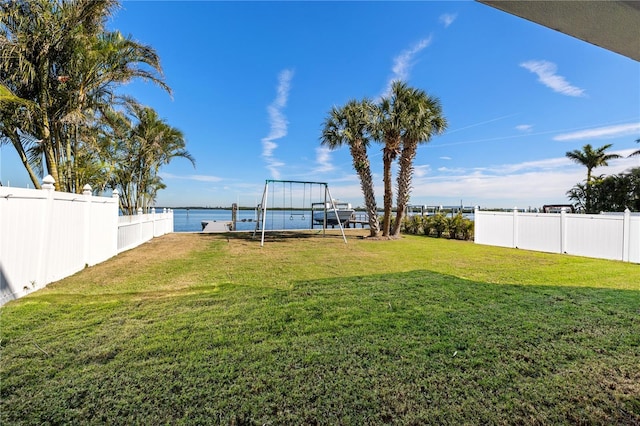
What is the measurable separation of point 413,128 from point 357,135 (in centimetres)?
224

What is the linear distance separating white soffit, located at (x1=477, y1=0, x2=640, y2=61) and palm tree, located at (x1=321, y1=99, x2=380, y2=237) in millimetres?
10265

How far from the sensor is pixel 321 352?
2.39 m

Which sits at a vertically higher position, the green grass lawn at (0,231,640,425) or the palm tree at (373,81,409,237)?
the palm tree at (373,81,409,237)

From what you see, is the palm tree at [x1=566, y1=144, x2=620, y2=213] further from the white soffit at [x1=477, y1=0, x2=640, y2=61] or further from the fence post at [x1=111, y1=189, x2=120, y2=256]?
the fence post at [x1=111, y1=189, x2=120, y2=256]

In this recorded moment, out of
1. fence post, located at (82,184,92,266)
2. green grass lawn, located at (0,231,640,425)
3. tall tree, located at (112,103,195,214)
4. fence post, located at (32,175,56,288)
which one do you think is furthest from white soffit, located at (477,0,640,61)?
tall tree, located at (112,103,195,214)

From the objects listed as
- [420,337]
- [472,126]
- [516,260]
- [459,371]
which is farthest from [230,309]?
[472,126]

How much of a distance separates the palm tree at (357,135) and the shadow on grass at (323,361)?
8.79 m

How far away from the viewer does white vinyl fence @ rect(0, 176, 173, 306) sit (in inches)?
137

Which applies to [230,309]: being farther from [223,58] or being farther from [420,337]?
[223,58]

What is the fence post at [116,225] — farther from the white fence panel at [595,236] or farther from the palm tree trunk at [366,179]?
the white fence panel at [595,236]

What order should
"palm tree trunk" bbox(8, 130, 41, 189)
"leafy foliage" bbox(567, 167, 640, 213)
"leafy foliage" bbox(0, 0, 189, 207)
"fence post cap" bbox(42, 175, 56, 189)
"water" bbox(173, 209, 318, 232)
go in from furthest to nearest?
1. "water" bbox(173, 209, 318, 232)
2. "leafy foliage" bbox(567, 167, 640, 213)
3. "palm tree trunk" bbox(8, 130, 41, 189)
4. "leafy foliage" bbox(0, 0, 189, 207)
5. "fence post cap" bbox(42, 175, 56, 189)

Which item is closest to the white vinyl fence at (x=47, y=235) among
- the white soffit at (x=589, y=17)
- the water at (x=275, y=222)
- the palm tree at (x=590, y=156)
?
the white soffit at (x=589, y=17)

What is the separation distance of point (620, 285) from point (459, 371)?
4.65 metres

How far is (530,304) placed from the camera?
12.0 ft
